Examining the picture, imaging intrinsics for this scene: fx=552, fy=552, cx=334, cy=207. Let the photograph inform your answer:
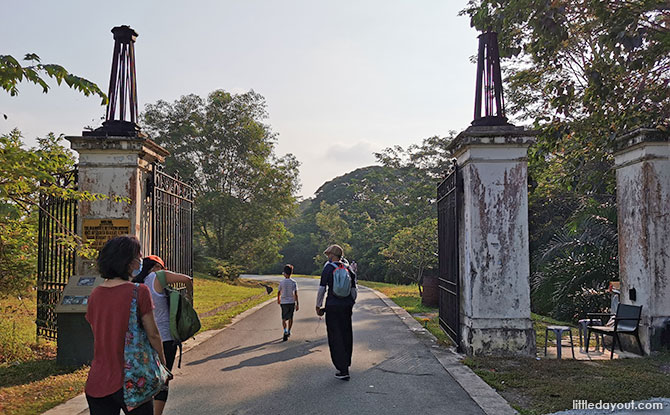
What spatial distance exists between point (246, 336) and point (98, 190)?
4.27 m

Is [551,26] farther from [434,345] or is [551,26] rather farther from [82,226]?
[82,226]

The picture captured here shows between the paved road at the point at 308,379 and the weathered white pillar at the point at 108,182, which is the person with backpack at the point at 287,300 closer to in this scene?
the paved road at the point at 308,379

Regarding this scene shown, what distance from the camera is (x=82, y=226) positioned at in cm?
842

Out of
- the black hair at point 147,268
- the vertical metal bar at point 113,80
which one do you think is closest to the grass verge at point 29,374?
the black hair at point 147,268

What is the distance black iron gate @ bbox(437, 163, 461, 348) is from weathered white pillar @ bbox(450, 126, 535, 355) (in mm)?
392

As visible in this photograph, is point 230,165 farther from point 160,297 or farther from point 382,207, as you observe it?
point 160,297

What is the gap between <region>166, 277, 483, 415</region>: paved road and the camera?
5.82 m

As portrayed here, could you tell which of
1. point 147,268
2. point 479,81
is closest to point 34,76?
point 147,268

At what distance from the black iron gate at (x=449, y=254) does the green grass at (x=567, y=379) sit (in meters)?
1.19

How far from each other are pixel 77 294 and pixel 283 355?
3222mm

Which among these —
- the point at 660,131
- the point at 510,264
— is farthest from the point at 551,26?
the point at 510,264

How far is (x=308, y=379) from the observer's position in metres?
7.09

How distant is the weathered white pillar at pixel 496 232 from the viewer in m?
8.38

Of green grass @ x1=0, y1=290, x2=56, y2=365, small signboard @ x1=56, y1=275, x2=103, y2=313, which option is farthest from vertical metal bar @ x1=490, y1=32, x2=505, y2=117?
green grass @ x1=0, y1=290, x2=56, y2=365
